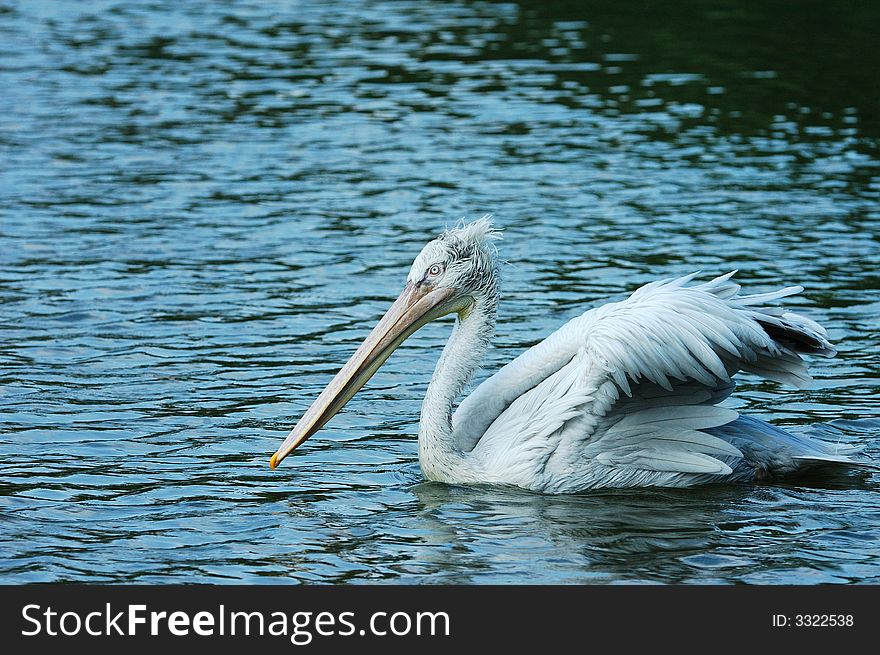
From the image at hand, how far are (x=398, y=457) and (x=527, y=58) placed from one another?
10.7m

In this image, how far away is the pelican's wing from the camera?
5895 mm

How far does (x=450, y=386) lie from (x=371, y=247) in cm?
388

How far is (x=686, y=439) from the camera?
6.20 metres

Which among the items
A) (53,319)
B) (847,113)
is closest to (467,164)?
(847,113)

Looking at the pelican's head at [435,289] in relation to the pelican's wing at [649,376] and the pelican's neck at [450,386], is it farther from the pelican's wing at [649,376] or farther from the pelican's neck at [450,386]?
the pelican's wing at [649,376]

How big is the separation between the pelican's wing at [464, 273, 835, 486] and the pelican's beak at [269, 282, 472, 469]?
1.39 feet

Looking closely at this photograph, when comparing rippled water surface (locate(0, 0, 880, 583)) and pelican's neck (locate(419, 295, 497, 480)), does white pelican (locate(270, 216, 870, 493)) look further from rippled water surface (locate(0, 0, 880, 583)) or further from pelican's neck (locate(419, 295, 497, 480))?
rippled water surface (locate(0, 0, 880, 583))

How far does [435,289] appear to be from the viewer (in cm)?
Answer: 646

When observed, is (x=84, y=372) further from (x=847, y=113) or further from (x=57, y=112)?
(x=847, y=113)

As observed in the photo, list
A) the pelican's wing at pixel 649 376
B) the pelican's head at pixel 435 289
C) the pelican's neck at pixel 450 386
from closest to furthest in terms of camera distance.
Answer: the pelican's wing at pixel 649 376
the pelican's neck at pixel 450 386
the pelican's head at pixel 435 289

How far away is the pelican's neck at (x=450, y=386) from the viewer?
6.27 meters

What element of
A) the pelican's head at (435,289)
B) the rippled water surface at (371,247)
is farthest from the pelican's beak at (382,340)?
the rippled water surface at (371,247)

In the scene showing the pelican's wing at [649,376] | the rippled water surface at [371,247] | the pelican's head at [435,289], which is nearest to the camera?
the rippled water surface at [371,247]

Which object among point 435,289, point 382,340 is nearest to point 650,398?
point 435,289
